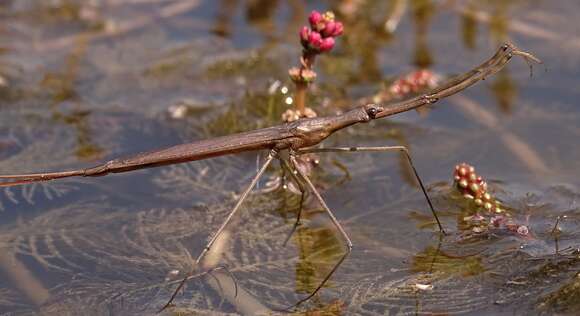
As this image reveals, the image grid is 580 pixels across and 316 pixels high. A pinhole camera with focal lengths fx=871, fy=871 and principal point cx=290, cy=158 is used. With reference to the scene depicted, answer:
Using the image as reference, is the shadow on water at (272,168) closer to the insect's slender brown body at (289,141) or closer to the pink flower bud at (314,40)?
the insect's slender brown body at (289,141)

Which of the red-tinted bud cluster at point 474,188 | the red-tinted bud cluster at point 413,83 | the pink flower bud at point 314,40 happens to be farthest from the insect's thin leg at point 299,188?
the red-tinted bud cluster at point 413,83

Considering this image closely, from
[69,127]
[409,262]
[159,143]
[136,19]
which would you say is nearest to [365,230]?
[409,262]

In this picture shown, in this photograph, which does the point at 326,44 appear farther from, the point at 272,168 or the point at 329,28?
the point at 272,168

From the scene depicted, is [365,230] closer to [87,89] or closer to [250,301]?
[250,301]

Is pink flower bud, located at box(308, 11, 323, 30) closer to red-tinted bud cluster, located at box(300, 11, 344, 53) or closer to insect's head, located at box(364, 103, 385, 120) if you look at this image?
red-tinted bud cluster, located at box(300, 11, 344, 53)

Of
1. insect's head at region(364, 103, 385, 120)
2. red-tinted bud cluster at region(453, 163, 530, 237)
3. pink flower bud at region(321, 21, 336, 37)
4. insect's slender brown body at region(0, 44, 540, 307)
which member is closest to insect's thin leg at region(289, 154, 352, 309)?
insect's slender brown body at region(0, 44, 540, 307)

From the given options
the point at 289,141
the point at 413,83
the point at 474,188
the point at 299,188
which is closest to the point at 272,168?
the point at 299,188
